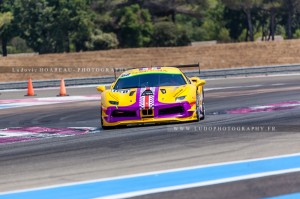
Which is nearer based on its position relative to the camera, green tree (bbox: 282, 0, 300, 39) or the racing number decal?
the racing number decal

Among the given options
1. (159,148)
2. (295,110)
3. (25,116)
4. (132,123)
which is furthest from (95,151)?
(25,116)

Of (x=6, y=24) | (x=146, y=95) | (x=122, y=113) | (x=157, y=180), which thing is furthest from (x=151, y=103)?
(x=6, y=24)

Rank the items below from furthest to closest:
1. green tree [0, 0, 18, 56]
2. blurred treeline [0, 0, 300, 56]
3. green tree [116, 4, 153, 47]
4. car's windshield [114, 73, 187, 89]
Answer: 1. green tree [116, 4, 153, 47]
2. blurred treeline [0, 0, 300, 56]
3. green tree [0, 0, 18, 56]
4. car's windshield [114, 73, 187, 89]

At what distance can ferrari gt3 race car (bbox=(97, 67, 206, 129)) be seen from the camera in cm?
1373

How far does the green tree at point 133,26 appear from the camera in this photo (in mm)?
60625

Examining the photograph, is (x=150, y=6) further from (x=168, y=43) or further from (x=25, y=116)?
(x=25, y=116)

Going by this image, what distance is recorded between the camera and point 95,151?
36.4ft

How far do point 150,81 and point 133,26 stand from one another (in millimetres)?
46030

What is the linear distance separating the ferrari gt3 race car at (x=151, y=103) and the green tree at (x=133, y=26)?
1811 inches

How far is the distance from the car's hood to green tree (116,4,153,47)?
4635 centimetres

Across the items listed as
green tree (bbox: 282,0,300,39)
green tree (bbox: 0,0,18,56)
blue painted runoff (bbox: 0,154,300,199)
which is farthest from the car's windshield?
green tree (bbox: 282,0,300,39)

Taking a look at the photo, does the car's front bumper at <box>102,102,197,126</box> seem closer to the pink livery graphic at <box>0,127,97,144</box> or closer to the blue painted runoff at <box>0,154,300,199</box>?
the pink livery graphic at <box>0,127,97,144</box>

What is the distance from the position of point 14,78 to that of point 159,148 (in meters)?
32.3

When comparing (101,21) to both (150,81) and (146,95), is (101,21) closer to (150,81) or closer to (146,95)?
(150,81)
